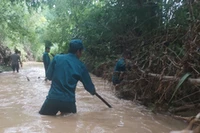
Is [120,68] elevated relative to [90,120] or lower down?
elevated

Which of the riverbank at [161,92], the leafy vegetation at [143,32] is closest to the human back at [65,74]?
the riverbank at [161,92]

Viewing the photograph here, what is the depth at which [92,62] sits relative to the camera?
51.8ft

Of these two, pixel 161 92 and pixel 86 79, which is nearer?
pixel 86 79

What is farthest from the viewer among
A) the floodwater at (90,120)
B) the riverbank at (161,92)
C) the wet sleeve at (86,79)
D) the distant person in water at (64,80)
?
the riverbank at (161,92)

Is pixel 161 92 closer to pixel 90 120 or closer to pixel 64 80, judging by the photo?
pixel 90 120

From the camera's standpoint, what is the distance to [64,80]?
445 cm

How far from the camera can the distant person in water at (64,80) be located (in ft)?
14.5

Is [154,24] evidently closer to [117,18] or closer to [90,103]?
[117,18]

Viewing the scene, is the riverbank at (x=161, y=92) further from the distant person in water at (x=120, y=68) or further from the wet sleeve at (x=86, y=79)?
the wet sleeve at (x=86, y=79)

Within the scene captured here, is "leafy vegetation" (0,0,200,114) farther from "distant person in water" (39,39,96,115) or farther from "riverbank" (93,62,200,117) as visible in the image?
"distant person in water" (39,39,96,115)

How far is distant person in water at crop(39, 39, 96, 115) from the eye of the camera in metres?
4.42

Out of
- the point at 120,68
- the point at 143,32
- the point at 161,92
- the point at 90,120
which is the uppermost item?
the point at 143,32

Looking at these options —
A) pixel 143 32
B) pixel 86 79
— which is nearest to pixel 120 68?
Result: pixel 143 32

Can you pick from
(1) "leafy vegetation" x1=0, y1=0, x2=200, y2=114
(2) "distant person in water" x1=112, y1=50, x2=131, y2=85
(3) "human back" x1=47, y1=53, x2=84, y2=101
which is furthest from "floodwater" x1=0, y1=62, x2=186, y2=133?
(2) "distant person in water" x1=112, y1=50, x2=131, y2=85
